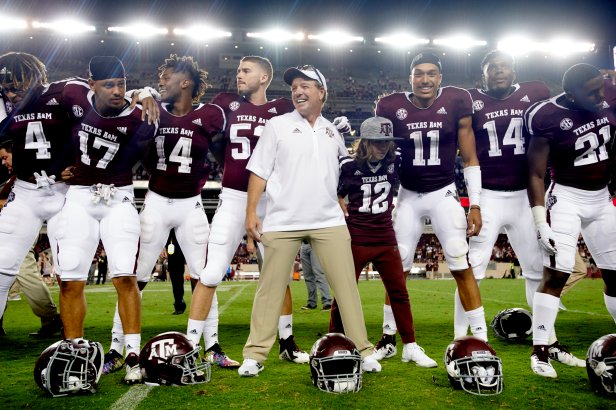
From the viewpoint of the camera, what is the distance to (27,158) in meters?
A: 4.11

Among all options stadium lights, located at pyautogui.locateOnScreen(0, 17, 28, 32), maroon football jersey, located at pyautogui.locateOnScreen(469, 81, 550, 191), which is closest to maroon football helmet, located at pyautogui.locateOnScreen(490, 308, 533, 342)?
maroon football jersey, located at pyautogui.locateOnScreen(469, 81, 550, 191)

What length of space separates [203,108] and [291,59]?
2858cm

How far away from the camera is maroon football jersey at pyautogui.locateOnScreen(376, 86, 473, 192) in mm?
4367

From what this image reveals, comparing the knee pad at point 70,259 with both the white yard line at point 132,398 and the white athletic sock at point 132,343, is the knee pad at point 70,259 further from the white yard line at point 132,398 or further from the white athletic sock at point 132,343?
the white yard line at point 132,398

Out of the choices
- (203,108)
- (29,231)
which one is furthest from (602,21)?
(29,231)

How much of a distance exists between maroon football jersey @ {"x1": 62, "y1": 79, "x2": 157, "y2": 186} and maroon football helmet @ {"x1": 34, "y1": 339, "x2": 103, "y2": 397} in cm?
126

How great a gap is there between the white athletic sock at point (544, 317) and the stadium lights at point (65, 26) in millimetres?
27439

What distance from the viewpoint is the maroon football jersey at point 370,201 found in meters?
4.26

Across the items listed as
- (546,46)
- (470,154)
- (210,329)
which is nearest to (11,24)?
(210,329)

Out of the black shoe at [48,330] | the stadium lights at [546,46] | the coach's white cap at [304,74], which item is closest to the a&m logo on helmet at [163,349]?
the coach's white cap at [304,74]

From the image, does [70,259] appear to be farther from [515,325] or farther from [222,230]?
[515,325]

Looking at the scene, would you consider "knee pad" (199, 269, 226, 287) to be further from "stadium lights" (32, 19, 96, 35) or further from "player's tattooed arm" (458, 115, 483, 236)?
"stadium lights" (32, 19, 96, 35)

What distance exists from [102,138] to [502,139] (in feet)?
10.8

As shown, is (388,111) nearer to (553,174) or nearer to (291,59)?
(553,174)
